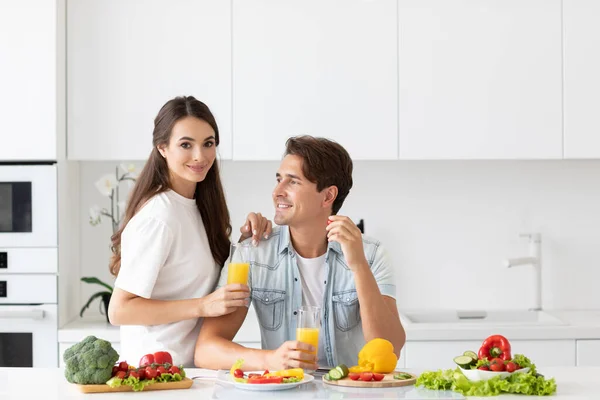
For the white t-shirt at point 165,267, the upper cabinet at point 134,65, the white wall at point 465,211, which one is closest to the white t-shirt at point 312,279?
the white t-shirt at point 165,267

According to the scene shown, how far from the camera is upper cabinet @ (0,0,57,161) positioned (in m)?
3.70

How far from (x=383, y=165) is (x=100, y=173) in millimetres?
1345

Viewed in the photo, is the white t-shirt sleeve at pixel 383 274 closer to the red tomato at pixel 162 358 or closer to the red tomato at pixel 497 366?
the red tomato at pixel 497 366

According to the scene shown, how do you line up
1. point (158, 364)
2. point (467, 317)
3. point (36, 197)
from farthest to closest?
point (467, 317) → point (36, 197) → point (158, 364)

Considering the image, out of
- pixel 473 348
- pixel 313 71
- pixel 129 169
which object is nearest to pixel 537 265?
pixel 473 348

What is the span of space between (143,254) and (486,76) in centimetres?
Answer: 196

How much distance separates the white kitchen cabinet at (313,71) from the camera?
12.7ft

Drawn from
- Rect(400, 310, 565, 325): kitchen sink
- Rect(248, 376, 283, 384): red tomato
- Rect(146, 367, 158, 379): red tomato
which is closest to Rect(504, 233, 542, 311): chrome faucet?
Rect(400, 310, 565, 325): kitchen sink

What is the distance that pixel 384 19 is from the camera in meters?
3.87

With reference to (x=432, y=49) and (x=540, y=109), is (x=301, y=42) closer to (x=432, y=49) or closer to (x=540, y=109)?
(x=432, y=49)

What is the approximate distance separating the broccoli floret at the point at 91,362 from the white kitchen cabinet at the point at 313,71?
5.91ft

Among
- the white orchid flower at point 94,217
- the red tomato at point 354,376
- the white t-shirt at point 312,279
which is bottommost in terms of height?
the red tomato at point 354,376

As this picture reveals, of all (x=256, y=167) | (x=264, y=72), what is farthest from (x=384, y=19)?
(x=256, y=167)

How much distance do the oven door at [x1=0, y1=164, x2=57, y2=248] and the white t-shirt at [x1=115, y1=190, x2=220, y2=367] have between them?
1166 millimetres
